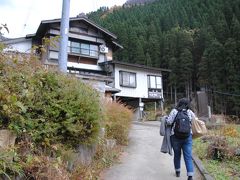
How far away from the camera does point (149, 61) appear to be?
45.6 m

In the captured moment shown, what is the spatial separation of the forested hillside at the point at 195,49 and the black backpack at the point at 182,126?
2891 centimetres

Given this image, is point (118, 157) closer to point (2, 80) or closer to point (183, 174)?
point (183, 174)

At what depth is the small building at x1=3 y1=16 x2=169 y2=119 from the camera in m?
25.7

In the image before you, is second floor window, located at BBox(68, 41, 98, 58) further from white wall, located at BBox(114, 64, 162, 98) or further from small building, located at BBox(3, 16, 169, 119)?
white wall, located at BBox(114, 64, 162, 98)

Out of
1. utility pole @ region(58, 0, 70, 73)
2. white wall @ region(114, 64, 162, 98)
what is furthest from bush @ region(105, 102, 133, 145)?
white wall @ region(114, 64, 162, 98)

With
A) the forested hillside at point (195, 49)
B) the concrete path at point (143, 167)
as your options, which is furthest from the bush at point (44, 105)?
the forested hillside at point (195, 49)

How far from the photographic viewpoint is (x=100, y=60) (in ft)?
96.7

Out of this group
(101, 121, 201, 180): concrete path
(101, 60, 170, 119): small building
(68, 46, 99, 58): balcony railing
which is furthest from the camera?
(101, 60, 170, 119): small building

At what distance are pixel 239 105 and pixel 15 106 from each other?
32.2 meters

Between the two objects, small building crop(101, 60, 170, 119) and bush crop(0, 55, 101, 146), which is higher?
small building crop(101, 60, 170, 119)

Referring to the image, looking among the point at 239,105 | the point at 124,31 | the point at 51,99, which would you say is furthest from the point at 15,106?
the point at 124,31

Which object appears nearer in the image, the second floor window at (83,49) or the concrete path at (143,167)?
the concrete path at (143,167)

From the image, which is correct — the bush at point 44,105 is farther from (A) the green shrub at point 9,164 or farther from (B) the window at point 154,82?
(B) the window at point 154,82

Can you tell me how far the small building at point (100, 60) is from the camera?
25.7 m
